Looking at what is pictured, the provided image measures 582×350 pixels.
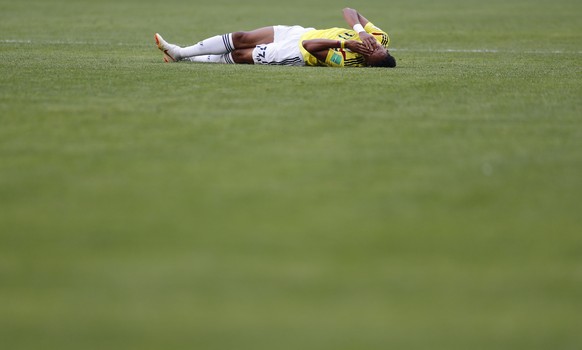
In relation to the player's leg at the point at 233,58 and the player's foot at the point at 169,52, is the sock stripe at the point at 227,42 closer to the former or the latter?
the player's leg at the point at 233,58

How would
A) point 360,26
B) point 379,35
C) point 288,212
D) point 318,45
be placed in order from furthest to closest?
1. point 379,35
2. point 360,26
3. point 318,45
4. point 288,212

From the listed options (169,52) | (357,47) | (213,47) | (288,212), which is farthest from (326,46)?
(288,212)

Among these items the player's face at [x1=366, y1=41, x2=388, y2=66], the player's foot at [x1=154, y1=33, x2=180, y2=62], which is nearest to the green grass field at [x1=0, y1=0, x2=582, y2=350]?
the player's face at [x1=366, y1=41, x2=388, y2=66]

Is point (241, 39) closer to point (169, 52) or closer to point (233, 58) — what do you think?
→ point (233, 58)

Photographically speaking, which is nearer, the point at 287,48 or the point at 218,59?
the point at 287,48

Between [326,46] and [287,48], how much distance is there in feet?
1.61

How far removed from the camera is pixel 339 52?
1076 cm

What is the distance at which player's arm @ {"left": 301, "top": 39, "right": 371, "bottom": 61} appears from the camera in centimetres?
1054

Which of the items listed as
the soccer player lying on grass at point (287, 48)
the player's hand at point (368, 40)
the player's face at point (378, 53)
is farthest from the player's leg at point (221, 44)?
the player's face at point (378, 53)

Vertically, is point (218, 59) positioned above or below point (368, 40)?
below

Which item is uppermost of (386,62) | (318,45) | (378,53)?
(318,45)

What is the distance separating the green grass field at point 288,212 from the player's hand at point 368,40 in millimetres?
1254

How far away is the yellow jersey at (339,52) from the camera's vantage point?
35.3 ft

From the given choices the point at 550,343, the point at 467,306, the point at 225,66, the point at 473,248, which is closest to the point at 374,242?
the point at 473,248
